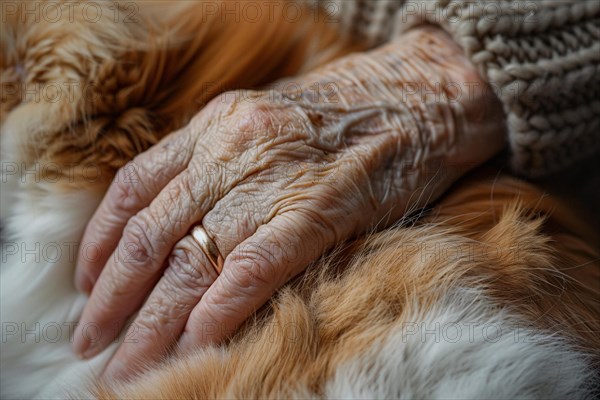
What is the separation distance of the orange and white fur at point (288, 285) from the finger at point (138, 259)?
0.03 m

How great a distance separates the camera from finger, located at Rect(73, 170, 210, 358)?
0.62m

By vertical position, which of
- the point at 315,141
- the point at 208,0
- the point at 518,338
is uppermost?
the point at 208,0

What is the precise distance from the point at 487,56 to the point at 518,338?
0.33 meters

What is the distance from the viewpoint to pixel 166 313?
609mm

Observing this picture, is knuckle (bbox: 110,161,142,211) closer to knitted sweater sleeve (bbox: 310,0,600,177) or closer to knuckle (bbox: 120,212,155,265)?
knuckle (bbox: 120,212,155,265)

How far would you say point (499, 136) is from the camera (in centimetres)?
73

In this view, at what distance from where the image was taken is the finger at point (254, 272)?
57 cm

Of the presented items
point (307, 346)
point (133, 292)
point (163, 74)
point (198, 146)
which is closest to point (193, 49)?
point (163, 74)

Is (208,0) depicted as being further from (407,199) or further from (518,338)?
(518,338)

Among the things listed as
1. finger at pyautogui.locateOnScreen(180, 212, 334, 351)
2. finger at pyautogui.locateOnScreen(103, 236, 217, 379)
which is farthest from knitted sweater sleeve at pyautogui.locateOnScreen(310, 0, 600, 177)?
finger at pyautogui.locateOnScreen(103, 236, 217, 379)

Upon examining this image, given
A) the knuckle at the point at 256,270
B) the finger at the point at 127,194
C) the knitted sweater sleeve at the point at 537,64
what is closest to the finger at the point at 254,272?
the knuckle at the point at 256,270

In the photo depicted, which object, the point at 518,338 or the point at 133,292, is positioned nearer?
the point at 518,338

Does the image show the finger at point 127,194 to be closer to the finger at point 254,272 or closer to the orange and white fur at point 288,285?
the orange and white fur at point 288,285

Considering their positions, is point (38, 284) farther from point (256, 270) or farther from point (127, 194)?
point (256, 270)
